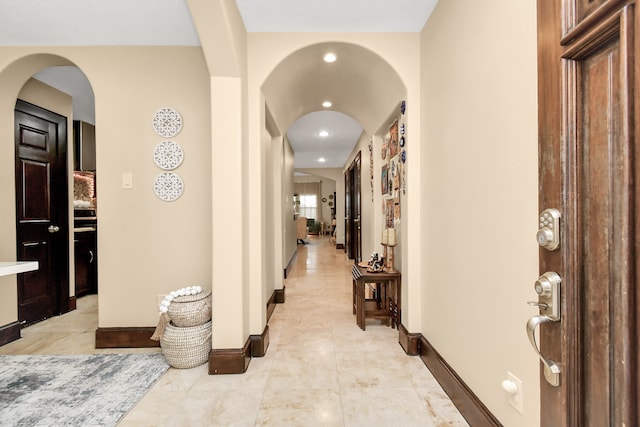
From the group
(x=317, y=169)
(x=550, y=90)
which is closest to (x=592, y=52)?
(x=550, y=90)

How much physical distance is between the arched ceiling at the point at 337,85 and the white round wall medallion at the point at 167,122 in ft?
2.42

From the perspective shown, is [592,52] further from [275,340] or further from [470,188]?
[275,340]

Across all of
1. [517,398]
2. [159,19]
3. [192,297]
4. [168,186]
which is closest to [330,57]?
[159,19]

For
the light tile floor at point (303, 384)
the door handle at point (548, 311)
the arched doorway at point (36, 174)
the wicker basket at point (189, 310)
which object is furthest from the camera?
the arched doorway at point (36, 174)

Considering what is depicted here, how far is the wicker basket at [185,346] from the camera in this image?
2.04 m

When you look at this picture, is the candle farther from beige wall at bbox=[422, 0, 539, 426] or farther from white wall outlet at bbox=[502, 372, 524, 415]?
white wall outlet at bbox=[502, 372, 524, 415]

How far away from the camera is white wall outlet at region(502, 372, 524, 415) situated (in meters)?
1.17

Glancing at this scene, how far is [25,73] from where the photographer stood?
2557mm

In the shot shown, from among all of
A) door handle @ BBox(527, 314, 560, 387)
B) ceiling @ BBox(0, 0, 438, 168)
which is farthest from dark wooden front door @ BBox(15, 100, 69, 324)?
door handle @ BBox(527, 314, 560, 387)

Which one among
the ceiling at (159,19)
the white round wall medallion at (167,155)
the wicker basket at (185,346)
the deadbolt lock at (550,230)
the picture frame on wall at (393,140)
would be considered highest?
the ceiling at (159,19)

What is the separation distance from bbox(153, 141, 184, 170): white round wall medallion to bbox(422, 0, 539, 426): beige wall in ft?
6.26

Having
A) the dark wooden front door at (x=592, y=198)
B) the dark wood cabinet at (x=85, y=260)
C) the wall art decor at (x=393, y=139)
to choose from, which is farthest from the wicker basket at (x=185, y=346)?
the dark wood cabinet at (x=85, y=260)

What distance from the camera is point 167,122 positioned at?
7.93 ft

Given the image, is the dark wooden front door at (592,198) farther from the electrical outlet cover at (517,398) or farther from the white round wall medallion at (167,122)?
the white round wall medallion at (167,122)
